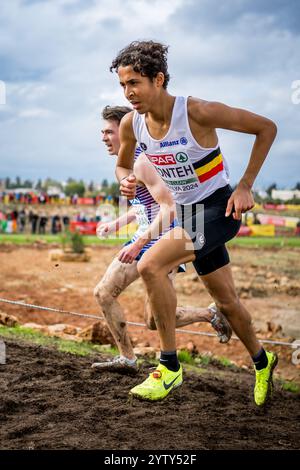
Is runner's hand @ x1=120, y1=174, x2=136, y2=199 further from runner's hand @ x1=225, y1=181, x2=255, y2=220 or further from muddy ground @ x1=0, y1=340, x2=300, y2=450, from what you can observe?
muddy ground @ x1=0, y1=340, x2=300, y2=450

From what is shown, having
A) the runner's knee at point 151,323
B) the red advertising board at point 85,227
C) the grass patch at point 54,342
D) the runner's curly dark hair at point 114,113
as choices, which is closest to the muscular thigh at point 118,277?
the runner's knee at point 151,323

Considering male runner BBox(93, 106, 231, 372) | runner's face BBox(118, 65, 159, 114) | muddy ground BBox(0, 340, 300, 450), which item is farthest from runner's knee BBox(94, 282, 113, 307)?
runner's face BBox(118, 65, 159, 114)

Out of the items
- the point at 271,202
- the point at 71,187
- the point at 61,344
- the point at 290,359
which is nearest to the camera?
the point at 61,344

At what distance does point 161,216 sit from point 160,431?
5.29 feet

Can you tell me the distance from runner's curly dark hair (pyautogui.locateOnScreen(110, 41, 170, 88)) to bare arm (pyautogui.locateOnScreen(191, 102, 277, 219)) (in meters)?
0.38

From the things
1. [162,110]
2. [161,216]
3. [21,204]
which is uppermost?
[162,110]

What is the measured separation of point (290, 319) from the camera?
53.4 ft

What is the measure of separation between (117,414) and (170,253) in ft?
3.98

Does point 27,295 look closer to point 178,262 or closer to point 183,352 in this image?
point 183,352

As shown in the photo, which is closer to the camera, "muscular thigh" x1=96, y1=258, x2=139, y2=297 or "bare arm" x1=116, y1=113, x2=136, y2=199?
"bare arm" x1=116, y1=113, x2=136, y2=199

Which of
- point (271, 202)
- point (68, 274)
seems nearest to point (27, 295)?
point (68, 274)

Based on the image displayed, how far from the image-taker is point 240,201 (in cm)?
434

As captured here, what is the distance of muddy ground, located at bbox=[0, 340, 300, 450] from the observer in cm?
385

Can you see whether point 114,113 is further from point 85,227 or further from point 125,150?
point 85,227
